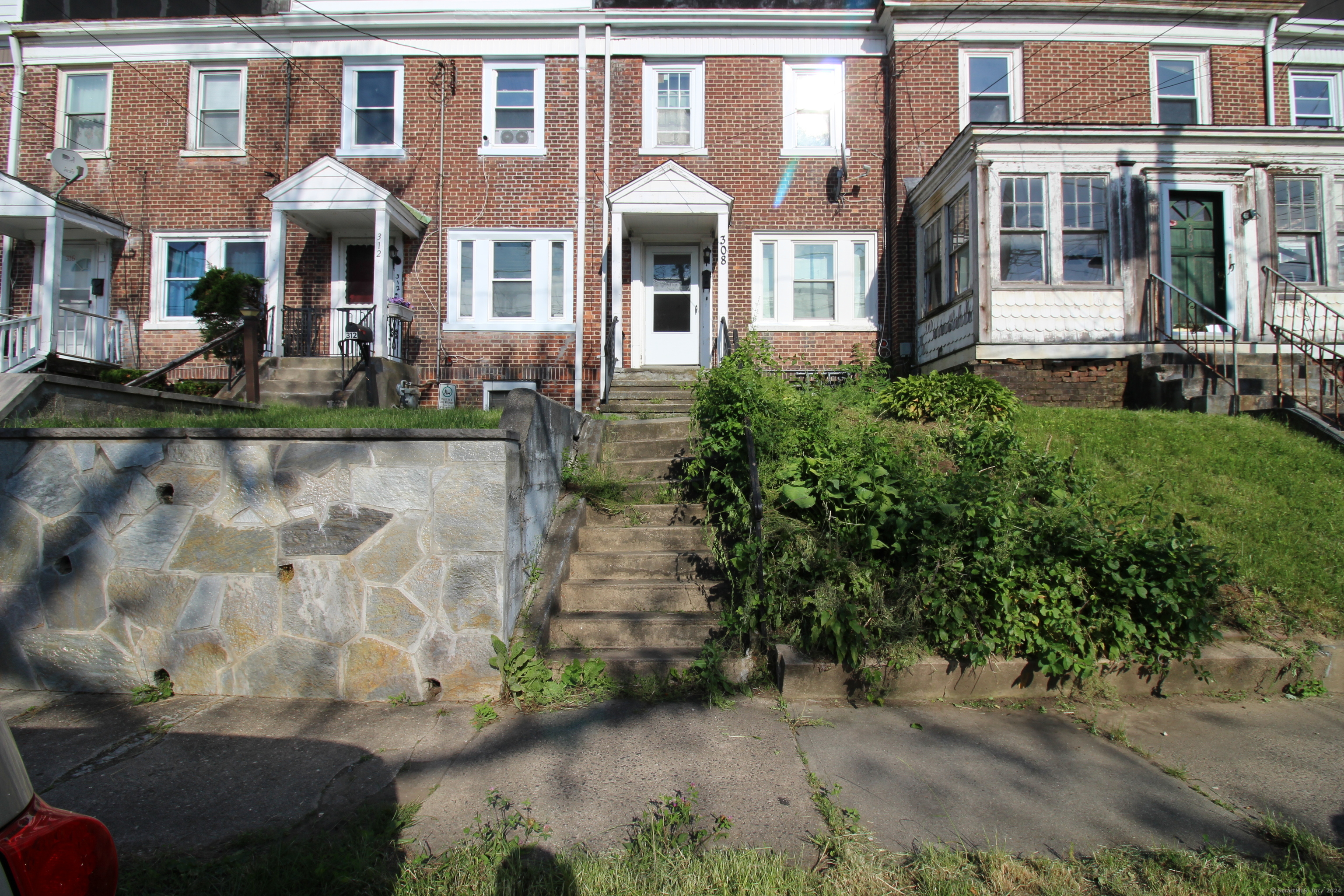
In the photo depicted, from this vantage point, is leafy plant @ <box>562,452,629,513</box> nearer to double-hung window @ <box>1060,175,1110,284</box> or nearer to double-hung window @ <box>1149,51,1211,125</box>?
double-hung window @ <box>1060,175,1110,284</box>

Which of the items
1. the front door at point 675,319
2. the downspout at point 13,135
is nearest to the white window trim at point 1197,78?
the front door at point 675,319

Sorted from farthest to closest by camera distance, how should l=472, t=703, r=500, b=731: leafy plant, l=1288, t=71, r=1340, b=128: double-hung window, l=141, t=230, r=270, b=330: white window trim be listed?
l=1288, t=71, r=1340, b=128: double-hung window
l=141, t=230, r=270, b=330: white window trim
l=472, t=703, r=500, b=731: leafy plant

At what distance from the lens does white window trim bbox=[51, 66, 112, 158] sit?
12.4m

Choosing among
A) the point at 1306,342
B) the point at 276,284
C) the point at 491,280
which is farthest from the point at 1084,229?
the point at 276,284

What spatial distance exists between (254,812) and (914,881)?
271cm

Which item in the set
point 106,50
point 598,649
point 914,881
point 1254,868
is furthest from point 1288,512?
point 106,50

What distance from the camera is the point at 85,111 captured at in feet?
41.3

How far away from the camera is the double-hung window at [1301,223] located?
10.3 metres

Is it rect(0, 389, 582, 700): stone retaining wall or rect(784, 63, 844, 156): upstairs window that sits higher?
rect(784, 63, 844, 156): upstairs window

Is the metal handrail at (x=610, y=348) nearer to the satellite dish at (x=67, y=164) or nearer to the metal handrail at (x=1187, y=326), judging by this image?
the metal handrail at (x=1187, y=326)

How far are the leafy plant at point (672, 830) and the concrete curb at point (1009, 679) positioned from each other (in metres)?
1.34

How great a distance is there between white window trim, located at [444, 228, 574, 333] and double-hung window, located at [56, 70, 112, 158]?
6943 mm

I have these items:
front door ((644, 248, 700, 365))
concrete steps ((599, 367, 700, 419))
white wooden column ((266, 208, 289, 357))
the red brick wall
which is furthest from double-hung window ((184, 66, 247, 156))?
concrete steps ((599, 367, 700, 419))

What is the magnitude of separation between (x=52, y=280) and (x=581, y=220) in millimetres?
8746
